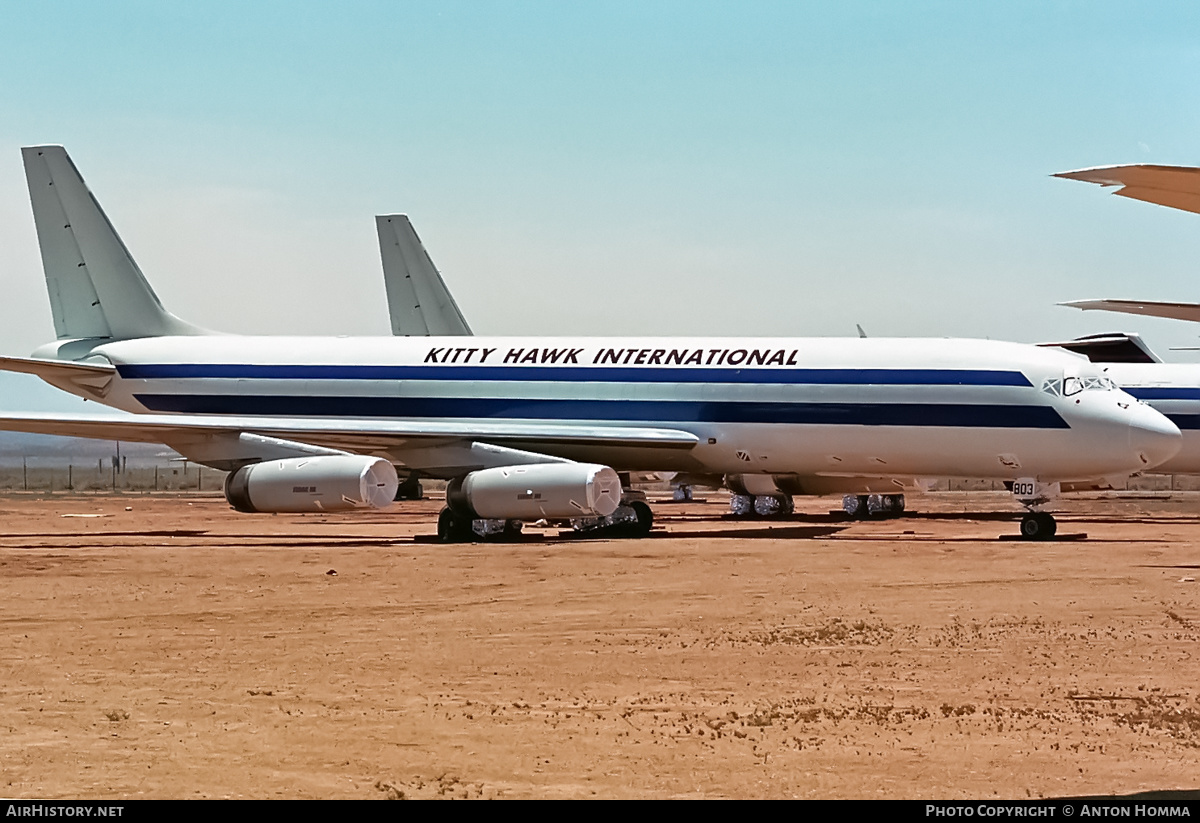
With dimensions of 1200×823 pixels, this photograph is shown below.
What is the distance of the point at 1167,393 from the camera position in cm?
4084

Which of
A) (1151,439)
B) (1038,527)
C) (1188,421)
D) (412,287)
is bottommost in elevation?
(1038,527)

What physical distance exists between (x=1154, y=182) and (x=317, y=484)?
23.7 meters

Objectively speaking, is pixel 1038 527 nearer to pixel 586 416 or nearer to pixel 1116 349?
pixel 586 416

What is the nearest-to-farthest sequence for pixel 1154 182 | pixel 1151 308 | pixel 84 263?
1. pixel 1154 182
2. pixel 1151 308
3. pixel 84 263

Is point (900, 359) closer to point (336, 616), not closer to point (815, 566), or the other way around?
point (815, 566)

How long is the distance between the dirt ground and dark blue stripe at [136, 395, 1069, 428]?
3562 mm

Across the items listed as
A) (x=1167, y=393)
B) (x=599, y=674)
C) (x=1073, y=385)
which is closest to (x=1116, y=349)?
(x=1167, y=393)

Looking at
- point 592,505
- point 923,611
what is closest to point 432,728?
point 923,611

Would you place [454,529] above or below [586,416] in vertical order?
below

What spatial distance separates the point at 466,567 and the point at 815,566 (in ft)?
16.4

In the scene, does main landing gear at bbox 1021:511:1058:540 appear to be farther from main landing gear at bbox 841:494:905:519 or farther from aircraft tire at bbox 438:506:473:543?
main landing gear at bbox 841:494:905:519

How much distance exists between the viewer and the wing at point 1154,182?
7.84 metres

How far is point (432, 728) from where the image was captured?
36.6ft

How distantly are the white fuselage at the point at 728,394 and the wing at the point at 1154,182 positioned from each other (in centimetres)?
2183
